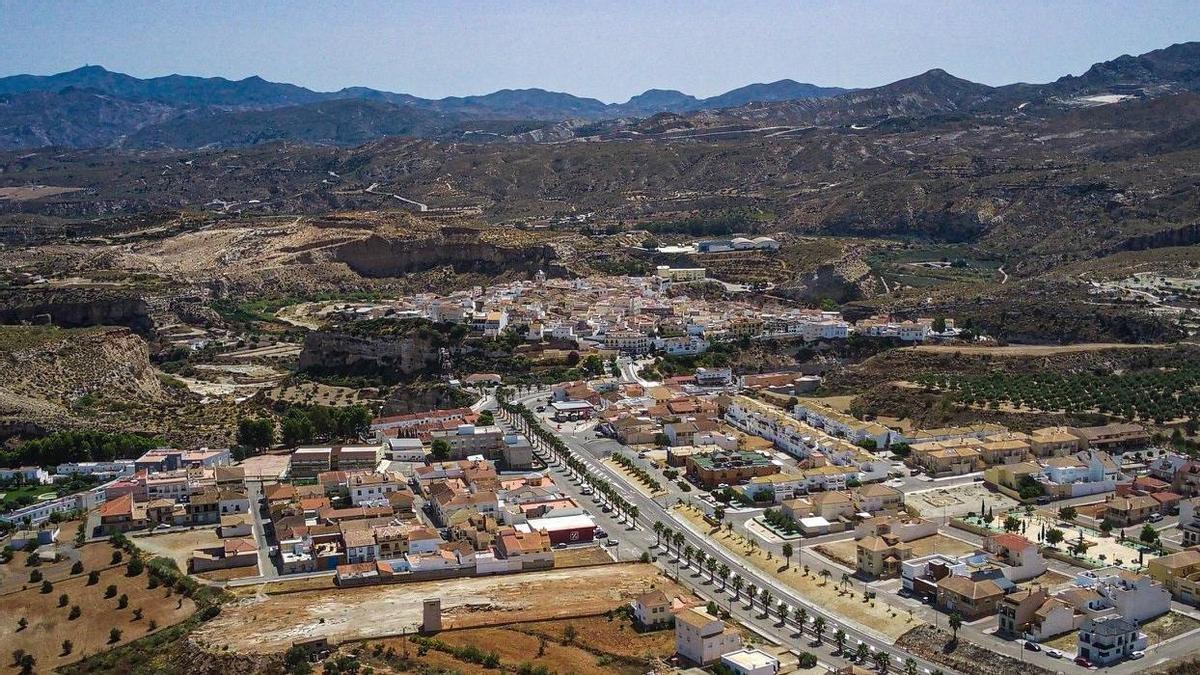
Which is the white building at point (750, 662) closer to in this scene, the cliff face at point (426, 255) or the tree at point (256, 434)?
the tree at point (256, 434)

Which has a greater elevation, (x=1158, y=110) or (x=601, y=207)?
(x=1158, y=110)

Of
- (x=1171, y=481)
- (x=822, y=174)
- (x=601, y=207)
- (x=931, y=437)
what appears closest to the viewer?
(x=1171, y=481)

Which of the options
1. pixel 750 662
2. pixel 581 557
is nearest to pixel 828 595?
pixel 750 662

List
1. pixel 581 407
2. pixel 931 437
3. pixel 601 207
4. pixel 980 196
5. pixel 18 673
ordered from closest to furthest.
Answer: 1. pixel 18 673
2. pixel 931 437
3. pixel 581 407
4. pixel 980 196
5. pixel 601 207

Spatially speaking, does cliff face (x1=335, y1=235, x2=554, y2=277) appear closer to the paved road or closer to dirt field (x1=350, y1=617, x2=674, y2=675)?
the paved road

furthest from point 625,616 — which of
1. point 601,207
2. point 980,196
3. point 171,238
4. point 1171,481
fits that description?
point 601,207

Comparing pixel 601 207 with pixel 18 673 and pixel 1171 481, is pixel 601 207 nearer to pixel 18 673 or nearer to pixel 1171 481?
pixel 1171 481

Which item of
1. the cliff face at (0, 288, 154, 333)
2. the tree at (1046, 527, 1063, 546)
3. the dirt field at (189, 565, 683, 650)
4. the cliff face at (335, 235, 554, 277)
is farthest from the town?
the cliff face at (335, 235, 554, 277)
